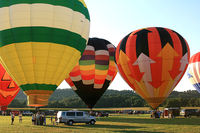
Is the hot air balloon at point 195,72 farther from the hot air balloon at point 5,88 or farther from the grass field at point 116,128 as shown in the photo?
the hot air balloon at point 5,88

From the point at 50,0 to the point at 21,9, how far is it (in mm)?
2212

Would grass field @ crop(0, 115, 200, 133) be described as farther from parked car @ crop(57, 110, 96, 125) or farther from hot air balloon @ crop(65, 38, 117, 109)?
hot air balloon @ crop(65, 38, 117, 109)

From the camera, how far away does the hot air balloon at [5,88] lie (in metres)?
37.1

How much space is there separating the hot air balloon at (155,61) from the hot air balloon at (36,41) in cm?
1061

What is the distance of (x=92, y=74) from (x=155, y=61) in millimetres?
8879

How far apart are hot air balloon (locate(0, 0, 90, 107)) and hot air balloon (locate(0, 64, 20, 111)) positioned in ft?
57.6

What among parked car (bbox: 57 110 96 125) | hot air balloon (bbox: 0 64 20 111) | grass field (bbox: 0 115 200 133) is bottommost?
grass field (bbox: 0 115 200 133)

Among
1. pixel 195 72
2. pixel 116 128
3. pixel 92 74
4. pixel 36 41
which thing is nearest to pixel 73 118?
pixel 116 128

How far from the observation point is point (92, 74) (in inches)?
1334

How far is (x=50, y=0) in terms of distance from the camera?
19891mm

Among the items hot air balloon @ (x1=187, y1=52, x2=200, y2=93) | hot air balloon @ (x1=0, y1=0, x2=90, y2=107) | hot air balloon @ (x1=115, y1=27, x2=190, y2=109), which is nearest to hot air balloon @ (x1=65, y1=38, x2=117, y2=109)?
hot air balloon @ (x1=115, y1=27, x2=190, y2=109)

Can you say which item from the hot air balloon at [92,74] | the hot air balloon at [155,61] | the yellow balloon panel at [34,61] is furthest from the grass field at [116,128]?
the hot air balloon at [92,74]

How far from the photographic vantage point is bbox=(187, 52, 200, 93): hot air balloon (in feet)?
144

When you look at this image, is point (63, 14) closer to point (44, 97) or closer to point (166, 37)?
point (44, 97)
